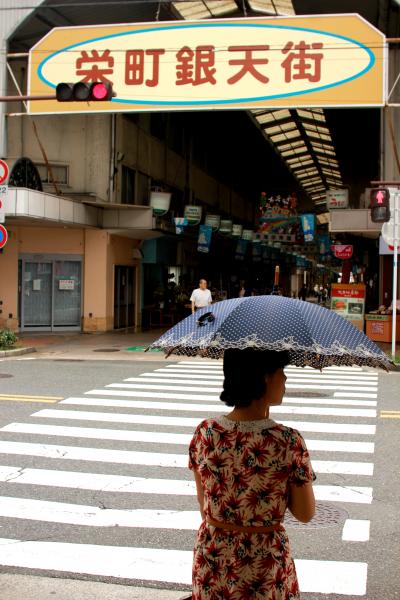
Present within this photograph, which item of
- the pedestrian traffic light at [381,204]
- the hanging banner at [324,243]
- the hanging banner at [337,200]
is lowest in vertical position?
the pedestrian traffic light at [381,204]

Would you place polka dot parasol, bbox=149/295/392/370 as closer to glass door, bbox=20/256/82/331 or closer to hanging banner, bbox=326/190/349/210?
glass door, bbox=20/256/82/331

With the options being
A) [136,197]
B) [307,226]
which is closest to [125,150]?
[136,197]

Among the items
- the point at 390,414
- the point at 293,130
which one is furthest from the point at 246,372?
the point at 293,130

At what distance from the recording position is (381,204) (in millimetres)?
16844

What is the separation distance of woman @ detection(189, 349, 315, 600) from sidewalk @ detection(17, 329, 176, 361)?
15.6m

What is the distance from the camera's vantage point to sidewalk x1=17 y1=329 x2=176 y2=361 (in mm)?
18984

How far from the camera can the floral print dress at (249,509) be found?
2797 millimetres

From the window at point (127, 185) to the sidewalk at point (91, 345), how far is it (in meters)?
5.25

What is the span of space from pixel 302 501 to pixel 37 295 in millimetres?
22750

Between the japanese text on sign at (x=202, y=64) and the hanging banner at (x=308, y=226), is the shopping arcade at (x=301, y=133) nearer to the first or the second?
the hanging banner at (x=308, y=226)

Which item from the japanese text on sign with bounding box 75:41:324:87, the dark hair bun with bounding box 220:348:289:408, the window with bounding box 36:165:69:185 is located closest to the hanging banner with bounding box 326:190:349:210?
the japanese text on sign with bounding box 75:41:324:87

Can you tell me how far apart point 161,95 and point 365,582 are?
1746 centimetres

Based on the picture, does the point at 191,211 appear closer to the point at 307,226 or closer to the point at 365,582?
the point at 307,226

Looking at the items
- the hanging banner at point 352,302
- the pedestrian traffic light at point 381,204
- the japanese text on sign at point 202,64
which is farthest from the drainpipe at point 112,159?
the pedestrian traffic light at point 381,204
